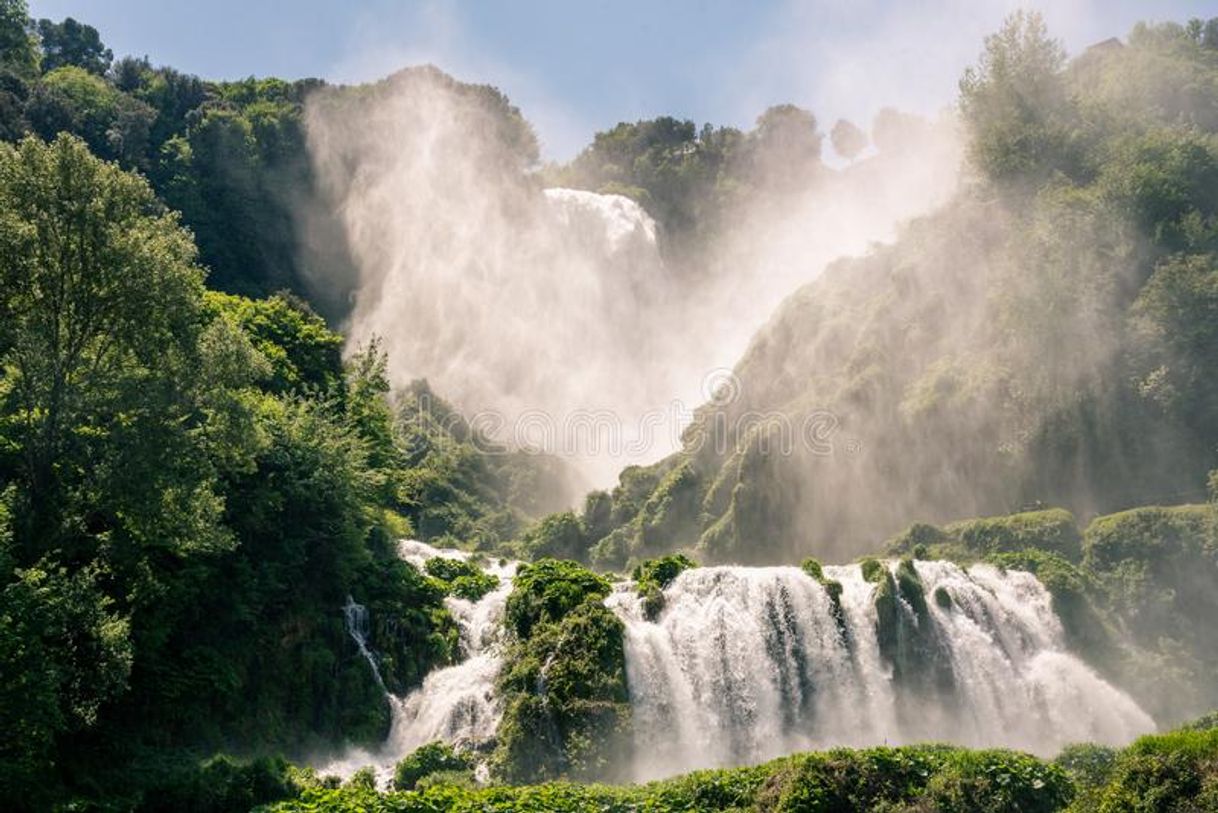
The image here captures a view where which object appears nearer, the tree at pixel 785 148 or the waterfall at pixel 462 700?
the waterfall at pixel 462 700

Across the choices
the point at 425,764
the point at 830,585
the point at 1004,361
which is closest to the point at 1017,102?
the point at 1004,361

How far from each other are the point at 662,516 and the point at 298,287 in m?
30.9

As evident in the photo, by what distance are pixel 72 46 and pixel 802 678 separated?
6766 centimetres

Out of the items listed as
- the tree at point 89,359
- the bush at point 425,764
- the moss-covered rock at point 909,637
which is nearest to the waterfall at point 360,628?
the bush at point 425,764

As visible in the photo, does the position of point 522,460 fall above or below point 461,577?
above

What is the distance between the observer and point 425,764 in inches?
974

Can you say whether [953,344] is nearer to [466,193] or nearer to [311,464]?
[311,464]

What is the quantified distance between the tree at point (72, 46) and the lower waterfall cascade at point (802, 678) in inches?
2273

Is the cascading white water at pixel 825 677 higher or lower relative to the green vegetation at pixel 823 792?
higher

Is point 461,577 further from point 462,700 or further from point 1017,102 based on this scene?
point 1017,102

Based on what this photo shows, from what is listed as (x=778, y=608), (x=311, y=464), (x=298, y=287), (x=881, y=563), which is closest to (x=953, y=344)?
(x=881, y=563)

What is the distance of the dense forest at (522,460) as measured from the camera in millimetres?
19828

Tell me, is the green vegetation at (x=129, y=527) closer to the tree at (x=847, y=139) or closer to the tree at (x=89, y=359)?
the tree at (x=89, y=359)

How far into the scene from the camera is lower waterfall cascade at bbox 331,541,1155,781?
90.3 feet
